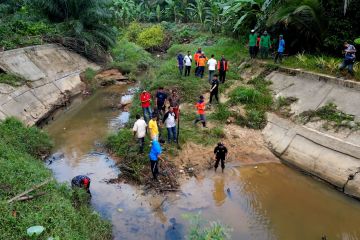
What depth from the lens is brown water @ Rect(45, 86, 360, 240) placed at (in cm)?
903

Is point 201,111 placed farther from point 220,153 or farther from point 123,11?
point 123,11

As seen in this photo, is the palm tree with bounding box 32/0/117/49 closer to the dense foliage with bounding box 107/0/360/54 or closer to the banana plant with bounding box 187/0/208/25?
the dense foliage with bounding box 107/0/360/54

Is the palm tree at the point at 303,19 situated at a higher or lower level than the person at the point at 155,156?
higher

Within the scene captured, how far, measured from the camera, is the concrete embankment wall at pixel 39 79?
53.2 feet

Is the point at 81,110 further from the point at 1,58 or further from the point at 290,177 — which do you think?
the point at 290,177

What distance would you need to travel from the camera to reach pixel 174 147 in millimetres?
12680

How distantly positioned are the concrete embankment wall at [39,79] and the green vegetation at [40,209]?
532 cm

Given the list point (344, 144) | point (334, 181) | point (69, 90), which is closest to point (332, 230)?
point (334, 181)

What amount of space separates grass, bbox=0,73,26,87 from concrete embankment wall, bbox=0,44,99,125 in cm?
25

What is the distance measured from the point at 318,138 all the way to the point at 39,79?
1457 cm

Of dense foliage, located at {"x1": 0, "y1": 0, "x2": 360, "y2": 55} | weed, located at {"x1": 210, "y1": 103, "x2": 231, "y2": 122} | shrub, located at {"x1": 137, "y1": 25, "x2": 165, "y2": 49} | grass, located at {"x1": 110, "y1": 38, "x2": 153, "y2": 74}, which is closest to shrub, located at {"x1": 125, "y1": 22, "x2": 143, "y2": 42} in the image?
shrub, located at {"x1": 137, "y1": 25, "x2": 165, "y2": 49}

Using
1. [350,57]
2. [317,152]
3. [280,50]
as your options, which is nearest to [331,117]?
[317,152]

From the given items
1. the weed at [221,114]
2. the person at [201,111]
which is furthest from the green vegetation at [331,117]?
the person at [201,111]

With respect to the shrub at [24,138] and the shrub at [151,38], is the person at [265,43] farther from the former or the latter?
the shrub at [151,38]
